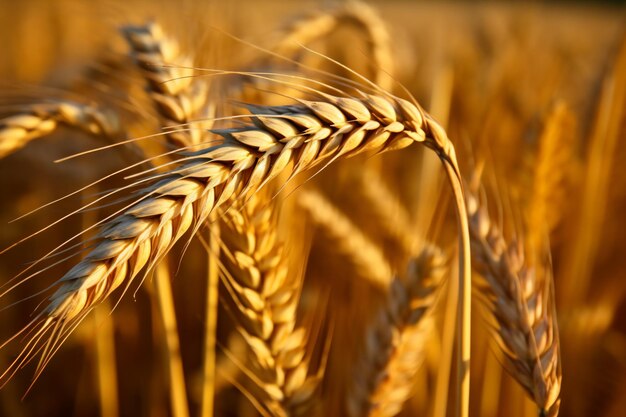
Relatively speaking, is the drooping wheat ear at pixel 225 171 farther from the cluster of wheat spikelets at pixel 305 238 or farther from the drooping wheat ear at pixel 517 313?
the drooping wheat ear at pixel 517 313

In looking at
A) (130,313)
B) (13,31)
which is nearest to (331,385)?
(130,313)

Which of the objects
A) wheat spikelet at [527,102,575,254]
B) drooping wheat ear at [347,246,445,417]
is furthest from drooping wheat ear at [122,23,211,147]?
wheat spikelet at [527,102,575,254]

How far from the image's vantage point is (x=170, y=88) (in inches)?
36.3

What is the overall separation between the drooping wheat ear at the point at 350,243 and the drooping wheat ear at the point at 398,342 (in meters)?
0.42

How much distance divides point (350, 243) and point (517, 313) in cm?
62

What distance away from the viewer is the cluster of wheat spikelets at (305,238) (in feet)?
2.14

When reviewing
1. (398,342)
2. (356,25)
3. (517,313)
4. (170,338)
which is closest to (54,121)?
(170,338)

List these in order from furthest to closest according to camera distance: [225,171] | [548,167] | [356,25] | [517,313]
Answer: [356,25]
[548,167]
[517,313]
[225,171]

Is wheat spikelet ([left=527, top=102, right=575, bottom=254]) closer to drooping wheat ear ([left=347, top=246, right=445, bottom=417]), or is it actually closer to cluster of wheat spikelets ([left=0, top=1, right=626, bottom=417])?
cluster of wheat spikelets ([left=0, top=1, right=626, bottom=417])

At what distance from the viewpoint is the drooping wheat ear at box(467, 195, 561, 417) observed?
791 millimetres

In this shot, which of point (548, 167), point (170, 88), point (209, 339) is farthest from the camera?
point (548, 167)

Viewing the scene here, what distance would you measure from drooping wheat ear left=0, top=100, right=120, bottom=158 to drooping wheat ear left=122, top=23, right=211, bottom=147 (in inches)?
3.5

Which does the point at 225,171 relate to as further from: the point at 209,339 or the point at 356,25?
the point at 356,25

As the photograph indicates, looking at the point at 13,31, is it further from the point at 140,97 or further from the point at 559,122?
the point at 559,122
